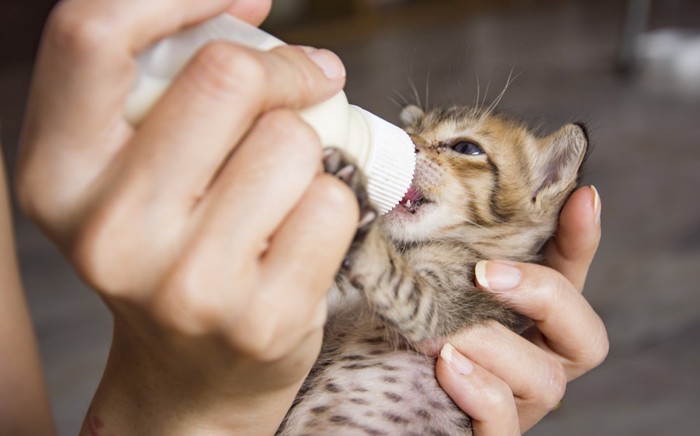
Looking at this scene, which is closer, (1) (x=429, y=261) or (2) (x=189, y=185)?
(2) (x=189, y=185)

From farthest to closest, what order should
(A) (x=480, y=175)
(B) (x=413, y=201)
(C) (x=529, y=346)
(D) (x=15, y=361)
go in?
(A) (x=480, y=175) < (B) (x=413, y=201) < (C) (x=529, y=346) < (D) (x=15, y=361)

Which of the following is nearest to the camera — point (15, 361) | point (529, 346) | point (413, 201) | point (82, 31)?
point (82, 31)

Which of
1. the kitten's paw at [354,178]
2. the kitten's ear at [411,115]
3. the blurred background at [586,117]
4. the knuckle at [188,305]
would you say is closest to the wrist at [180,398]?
the knuckle at [188,305]

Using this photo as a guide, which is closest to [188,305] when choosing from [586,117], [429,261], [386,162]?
[386,162]

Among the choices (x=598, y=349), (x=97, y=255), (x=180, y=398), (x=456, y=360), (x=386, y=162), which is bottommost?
(x=598, y=349)

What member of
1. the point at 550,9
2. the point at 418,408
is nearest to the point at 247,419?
the point at 418,408

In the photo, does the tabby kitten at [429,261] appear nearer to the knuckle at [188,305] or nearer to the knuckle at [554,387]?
the knuckle at [554,387]

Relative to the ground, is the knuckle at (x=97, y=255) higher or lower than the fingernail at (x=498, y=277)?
higher

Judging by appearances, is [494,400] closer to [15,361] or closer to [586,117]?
[15,361]
